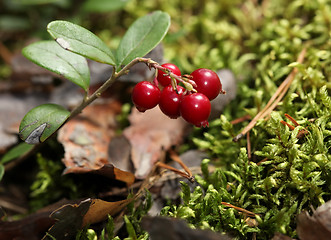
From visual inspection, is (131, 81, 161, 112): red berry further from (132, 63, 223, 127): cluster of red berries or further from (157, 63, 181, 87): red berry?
(157, 63, 181, 87): red berry

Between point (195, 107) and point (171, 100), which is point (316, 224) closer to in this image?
point (195, 107)

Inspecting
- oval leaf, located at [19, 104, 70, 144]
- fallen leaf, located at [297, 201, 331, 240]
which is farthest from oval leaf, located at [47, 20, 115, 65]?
fallen leaf, located at [297, 201, 331, 240]

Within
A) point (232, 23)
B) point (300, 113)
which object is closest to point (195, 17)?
point (232, 23)

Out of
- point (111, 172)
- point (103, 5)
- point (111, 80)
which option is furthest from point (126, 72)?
point (103, 5)

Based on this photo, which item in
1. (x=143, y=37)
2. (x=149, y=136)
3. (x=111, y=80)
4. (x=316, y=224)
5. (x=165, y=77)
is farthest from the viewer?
(x=149, y=136)

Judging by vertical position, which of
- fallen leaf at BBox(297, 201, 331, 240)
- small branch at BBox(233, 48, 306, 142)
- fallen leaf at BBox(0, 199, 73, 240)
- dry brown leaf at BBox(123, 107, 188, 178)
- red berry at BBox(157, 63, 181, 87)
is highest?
red berry at BBox(157, 63, 181, 87)

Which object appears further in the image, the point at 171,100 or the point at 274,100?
the point at 274,100

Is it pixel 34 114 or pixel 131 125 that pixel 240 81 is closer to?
pixel 131 125
